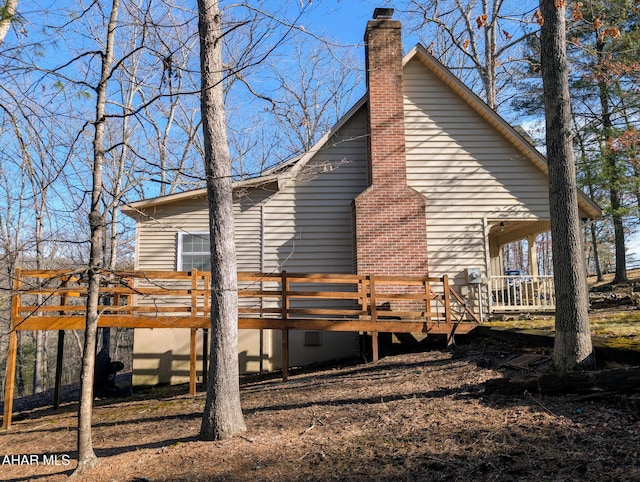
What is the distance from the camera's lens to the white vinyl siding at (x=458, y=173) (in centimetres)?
1170

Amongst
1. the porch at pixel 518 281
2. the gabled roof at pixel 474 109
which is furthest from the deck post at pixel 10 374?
the porch at pixel 518 281

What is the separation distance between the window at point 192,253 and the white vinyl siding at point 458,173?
5481 mm

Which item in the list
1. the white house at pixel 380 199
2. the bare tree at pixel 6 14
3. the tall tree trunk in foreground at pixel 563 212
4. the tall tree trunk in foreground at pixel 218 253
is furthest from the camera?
the white house at pixel 380 199

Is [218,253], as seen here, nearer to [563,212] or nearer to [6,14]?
[6,14]

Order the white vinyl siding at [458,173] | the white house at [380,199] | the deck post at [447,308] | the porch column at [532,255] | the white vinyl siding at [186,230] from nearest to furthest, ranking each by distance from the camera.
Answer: the deck post at [447,308] → the white house at [380,199] → the white vinyl siding at [186,230] → the white vinyl siding at [458,173] → the porch column at [532,255]

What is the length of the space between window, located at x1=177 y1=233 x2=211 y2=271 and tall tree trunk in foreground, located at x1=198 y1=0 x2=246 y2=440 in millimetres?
5855

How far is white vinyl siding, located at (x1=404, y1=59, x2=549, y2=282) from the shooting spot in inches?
461

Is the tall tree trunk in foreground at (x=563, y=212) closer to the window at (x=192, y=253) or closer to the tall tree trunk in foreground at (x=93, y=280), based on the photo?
the tall tree trunk in foreground at (x=93, y=280)

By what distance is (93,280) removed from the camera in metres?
5.59

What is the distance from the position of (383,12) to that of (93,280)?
10095 mm

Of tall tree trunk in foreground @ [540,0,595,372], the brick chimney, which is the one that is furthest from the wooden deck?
tall tree trunk in foreground @ [540,0,595,372]

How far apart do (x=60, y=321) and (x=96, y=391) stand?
9.48 ft

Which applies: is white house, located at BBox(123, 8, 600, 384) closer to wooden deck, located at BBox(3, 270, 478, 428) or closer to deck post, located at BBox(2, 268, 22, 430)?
wooden deck, located at BBox(3, 270, 478, 428)

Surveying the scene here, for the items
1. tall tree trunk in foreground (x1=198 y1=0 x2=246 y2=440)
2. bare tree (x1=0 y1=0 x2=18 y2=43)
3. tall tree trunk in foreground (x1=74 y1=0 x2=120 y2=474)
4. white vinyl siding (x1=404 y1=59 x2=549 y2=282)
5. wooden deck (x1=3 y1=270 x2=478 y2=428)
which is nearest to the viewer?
bare tree (x1=0 y1=0 x2=18 y2=43)
